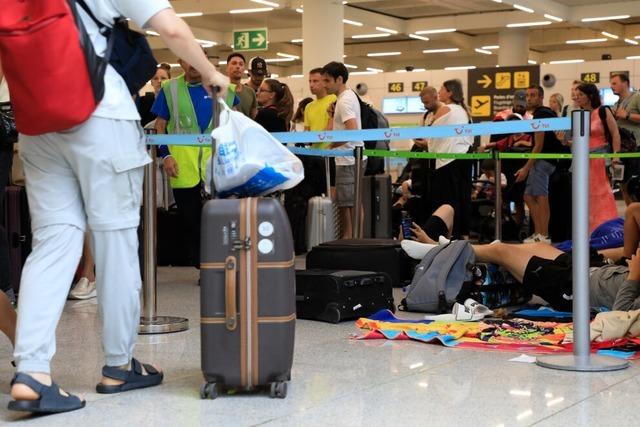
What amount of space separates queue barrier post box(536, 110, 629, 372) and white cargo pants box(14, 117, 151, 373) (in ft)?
5.22

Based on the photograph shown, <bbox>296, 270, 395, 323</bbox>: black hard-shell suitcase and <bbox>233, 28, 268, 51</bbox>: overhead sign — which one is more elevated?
<bbox>233, 28, 268, 51</bbox>: overhead sign

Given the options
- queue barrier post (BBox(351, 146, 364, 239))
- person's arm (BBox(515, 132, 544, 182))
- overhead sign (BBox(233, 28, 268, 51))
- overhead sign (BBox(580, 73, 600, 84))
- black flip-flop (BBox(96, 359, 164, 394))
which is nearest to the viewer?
black flip-flop (BBox(96, 359, 164, 394))

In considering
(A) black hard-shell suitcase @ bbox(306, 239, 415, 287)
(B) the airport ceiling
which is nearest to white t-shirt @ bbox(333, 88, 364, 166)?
(A) black hard-shell suitcase @ bbox(306, 239, 415, 287)

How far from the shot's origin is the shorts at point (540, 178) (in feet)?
34.0

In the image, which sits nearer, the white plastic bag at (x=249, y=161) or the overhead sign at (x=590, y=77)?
the white plastic bag at (x=249, y=161)

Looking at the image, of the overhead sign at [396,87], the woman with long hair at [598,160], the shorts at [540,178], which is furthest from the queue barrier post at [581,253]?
the overhead sign at [396,87]

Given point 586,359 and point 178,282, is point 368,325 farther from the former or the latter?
point 178,282

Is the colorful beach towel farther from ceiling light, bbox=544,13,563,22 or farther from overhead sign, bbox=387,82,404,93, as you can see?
overhead sign, bbox=387,82,404,93

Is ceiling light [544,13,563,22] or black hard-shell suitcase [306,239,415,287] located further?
ceiling light [544,13,563,22]

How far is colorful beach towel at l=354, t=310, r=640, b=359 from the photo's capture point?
4305mm

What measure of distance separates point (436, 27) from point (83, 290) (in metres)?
21.3

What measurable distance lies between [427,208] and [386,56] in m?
26.2

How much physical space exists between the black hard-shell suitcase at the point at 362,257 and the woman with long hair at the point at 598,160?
11.3 ft

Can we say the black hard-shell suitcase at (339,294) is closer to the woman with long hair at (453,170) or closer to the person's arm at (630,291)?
the person's arm at (630,291)
